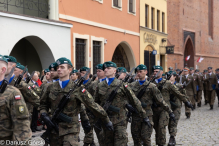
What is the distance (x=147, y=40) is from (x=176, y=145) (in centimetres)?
1733

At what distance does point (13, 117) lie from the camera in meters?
3.49

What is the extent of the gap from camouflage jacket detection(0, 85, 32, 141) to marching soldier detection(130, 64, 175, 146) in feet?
13.1

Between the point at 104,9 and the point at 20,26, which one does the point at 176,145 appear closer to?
the point at 20,26

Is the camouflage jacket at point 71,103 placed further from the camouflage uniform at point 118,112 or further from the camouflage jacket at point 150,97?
the camouflage jacket at point 150,97

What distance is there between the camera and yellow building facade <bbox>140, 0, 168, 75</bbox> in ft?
80.5

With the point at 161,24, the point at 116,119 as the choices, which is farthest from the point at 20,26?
the point at 161,24

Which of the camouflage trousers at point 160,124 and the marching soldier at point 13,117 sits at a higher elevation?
the marching soldier at point 13,117

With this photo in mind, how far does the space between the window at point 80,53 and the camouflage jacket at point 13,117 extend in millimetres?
13063

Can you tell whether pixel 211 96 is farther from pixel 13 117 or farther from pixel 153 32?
pixel 13 117

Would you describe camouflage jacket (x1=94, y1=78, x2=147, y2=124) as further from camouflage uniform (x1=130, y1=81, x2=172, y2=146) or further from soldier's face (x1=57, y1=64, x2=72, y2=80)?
soldier's face (x1=57, y1=64, x2=72, y2=80)

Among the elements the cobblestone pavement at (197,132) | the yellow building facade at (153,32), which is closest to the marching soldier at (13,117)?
the cobblestone pavement at (197,132)

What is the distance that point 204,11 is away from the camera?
4125cm

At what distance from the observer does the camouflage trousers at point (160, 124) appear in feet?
26.0

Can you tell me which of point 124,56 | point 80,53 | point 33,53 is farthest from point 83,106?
point 124,56
